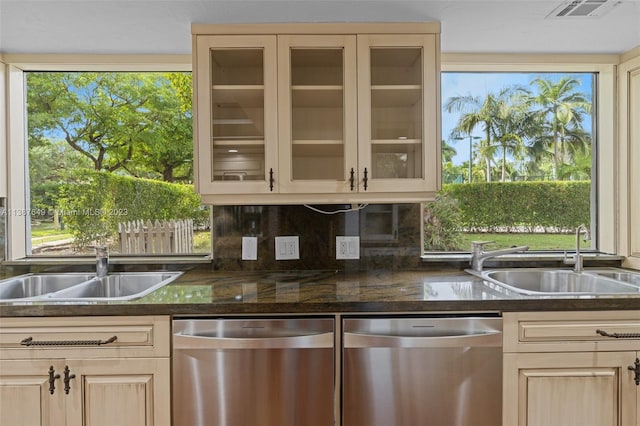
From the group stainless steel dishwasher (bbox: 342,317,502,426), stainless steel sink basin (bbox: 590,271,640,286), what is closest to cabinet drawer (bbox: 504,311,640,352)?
stainless steel dishwasher (bbox: 342,317,502,426)

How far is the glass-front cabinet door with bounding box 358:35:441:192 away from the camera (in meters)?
1.72

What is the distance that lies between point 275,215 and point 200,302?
75 cm

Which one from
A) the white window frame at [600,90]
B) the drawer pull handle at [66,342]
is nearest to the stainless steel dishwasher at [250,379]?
the drawer pull handle at [66,342]

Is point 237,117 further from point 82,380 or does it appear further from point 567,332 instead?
point 567,332

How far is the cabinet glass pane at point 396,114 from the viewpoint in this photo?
5.73 feet

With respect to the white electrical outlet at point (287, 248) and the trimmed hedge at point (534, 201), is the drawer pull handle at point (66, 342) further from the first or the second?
the trimmed hedge at point (534, 201)

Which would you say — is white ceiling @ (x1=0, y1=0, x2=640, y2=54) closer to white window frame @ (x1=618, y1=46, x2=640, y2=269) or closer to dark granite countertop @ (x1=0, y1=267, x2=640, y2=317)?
white window frame @ (x1=618, y1=46, x2=640, y2=269)

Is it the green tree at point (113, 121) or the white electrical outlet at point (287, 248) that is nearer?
the white electrical outlet at point (287, 248)

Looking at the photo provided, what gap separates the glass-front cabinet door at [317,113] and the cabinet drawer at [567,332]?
0.92 meters

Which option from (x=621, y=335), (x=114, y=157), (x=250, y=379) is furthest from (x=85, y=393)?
(x=621, y=335)

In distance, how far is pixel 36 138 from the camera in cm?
218

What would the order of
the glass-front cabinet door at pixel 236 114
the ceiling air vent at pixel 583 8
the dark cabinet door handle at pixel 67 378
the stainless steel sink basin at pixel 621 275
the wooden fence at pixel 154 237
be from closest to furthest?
the dark cabinet door handle at pixel 67 378 → the ceiling air vent at pixel 583 8 → the glass-front cabinet door at pixel 236 114 → the stainless steel sink basin at pixel 621 275 → the wooden fence at pixel 154 237

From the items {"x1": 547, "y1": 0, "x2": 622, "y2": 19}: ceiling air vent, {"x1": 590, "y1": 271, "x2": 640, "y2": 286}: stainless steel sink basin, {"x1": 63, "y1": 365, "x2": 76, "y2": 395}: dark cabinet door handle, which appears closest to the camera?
{"x1": 63, "y1": 365, "x2": 76, "y2": 395}: dark cabinet door handle

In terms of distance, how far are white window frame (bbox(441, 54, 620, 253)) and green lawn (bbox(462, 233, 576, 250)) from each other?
7.6 inches
